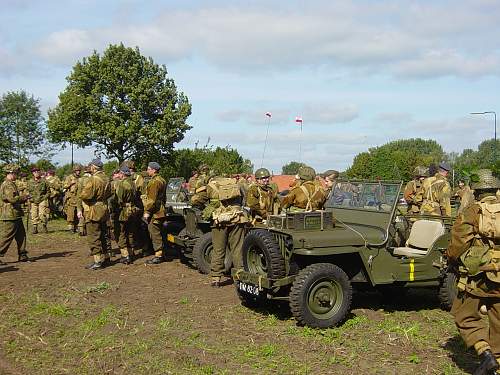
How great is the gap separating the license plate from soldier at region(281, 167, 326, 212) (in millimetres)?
1591

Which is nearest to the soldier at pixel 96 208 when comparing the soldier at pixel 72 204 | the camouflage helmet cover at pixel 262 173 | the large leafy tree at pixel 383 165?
the camouflage helmet cover at pixel 262 173

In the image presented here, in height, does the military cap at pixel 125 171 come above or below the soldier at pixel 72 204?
above

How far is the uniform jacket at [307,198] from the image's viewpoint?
8.47 m

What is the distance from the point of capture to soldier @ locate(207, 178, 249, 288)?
8.95 metres

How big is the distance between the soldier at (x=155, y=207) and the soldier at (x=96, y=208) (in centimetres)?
74

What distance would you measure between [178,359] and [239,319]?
1.71 metres

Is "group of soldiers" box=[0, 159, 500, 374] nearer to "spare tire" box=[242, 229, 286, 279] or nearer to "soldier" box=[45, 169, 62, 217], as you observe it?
"spare tire" box=[242, 229, 286, 279]

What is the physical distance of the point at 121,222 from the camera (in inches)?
448

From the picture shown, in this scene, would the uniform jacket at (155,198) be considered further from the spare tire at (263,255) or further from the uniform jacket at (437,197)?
the uniform jacket at (437,197)

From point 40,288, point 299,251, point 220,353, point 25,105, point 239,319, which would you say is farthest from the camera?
point 25,105

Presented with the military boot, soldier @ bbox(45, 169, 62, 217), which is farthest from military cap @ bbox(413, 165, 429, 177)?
soldier @ bbox(45, 169, 62, 217)

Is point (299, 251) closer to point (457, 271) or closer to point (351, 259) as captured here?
point (351, 259)

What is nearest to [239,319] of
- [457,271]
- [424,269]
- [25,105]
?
[424,269]

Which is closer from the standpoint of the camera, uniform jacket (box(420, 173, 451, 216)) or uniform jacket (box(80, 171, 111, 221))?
uniform jacket (box(80, 171, 111, 221))
